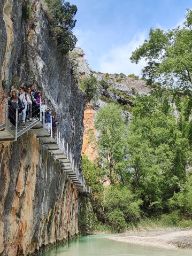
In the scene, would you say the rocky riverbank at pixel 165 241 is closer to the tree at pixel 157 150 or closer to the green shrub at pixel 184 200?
the green shrub at pixel 184 200

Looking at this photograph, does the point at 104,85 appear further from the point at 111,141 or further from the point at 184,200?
the point at 184,200

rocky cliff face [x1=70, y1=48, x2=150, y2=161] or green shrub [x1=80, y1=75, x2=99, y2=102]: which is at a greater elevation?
rocky cliff face [x1=70, y1=48, x2=150, y2=161]

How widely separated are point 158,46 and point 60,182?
25867 millimetres

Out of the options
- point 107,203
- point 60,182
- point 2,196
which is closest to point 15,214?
point 2,196

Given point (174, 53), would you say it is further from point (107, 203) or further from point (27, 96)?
point (27, 96)

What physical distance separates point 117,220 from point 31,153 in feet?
96.8

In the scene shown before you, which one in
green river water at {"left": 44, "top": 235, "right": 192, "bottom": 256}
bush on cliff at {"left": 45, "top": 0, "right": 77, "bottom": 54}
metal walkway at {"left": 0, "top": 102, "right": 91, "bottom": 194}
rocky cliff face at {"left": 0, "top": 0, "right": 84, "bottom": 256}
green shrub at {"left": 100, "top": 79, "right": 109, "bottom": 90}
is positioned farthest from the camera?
green shrub at {"left": 100, "top": 79, "right": 109, "bottom": 90}

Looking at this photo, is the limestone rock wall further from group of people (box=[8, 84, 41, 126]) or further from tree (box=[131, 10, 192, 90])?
tree (box=[131, 10, 192, 90])

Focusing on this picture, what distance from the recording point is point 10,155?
19.2 m

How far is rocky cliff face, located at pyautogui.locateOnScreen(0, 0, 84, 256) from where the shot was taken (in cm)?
1909

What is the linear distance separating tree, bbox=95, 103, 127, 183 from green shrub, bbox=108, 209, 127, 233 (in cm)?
560

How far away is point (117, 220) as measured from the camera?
1982 inches

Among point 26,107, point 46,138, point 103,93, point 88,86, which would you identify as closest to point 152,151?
point 88,86

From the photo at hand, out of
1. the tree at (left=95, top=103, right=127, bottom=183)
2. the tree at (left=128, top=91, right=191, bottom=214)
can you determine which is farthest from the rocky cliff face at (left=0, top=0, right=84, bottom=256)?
the tree at (left=128, top=91, right=191, bottom=214)
